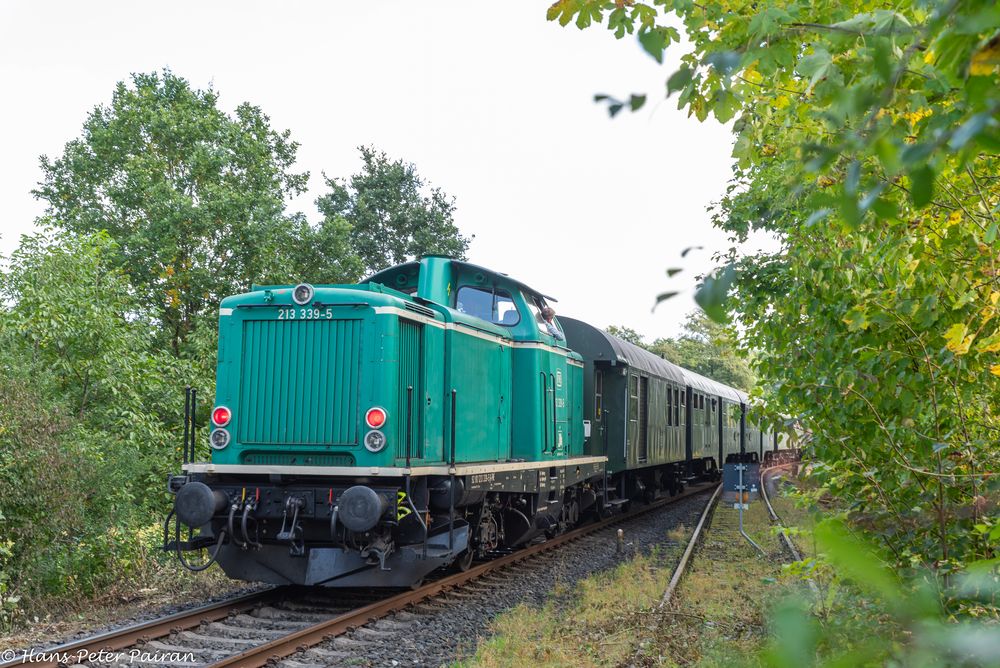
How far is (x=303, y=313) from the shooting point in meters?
8.45

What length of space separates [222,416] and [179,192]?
1583 centimetres

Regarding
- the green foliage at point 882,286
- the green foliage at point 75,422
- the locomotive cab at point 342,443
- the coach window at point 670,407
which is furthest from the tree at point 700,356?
the green foliage at point 882,286

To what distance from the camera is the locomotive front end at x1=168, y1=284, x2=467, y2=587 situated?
25.3ft

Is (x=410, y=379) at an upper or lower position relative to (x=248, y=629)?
upper

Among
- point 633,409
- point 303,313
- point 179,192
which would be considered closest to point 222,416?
point 303,313

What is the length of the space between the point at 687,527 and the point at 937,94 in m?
14.2

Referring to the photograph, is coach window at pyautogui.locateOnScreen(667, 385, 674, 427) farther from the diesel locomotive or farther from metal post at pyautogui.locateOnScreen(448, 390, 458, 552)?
metal post at pyautogui.locateOnScreen(448, 390, 458, 552)

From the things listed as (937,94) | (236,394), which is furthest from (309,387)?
(937,94)

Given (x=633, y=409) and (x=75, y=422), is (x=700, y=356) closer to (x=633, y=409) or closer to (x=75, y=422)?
(x=633, y=409)

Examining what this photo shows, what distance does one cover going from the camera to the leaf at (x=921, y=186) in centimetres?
116

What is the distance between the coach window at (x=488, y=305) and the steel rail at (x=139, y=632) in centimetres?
402

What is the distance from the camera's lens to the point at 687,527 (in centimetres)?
1596

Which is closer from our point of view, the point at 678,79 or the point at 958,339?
the point at 678,79

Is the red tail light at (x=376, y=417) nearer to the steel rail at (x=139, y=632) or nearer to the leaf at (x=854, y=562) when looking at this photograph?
the steel rail at (x=139, y=632)
